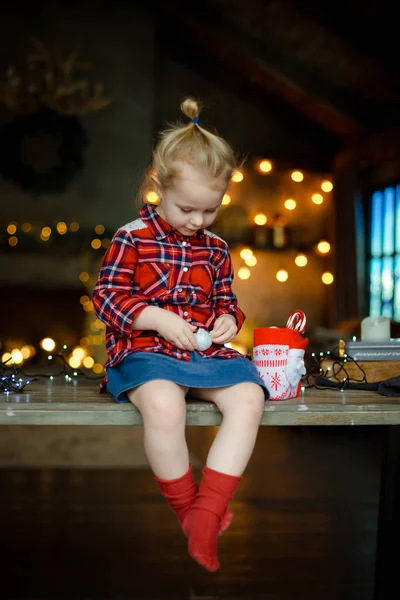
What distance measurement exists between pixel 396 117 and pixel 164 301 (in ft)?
13.3

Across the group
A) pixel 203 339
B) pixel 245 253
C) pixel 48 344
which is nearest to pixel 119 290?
pixel 203 339

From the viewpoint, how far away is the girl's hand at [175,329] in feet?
4.30

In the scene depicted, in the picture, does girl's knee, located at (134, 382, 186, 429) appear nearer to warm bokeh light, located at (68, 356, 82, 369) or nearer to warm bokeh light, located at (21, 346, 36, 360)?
warm bokeh light, located at (68, 356, 82, 369)

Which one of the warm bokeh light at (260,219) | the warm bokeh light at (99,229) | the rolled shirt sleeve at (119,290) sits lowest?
the rolled shirt sleeve at (119,290)

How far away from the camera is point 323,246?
6234 millimetres

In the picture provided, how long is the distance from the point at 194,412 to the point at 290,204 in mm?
5156

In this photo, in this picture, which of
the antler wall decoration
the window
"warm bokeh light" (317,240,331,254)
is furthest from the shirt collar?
"warm bokeh light" (317,240,331,254)

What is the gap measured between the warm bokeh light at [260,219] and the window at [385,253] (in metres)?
1.01

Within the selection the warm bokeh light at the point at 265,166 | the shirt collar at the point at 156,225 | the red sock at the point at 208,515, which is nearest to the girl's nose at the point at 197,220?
the shirt collar at the point at 156,225

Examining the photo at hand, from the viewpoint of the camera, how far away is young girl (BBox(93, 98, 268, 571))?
1186mm

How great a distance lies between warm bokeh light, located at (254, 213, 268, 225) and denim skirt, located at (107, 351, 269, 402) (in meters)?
4.87

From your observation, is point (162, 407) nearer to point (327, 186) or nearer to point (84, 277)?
point (84, 277)

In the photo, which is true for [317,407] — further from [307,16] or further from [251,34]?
[251,34]

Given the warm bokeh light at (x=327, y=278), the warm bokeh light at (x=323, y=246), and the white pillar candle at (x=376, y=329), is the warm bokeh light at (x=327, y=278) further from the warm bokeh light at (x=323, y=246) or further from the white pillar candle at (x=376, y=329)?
the white pillar candle at (x=376, y=329)
